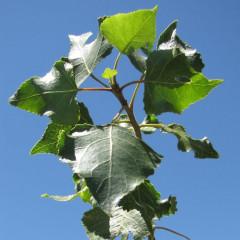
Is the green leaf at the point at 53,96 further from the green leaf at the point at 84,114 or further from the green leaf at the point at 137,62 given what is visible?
the green leaf at the point at 137,62

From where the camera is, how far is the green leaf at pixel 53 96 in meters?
1.86

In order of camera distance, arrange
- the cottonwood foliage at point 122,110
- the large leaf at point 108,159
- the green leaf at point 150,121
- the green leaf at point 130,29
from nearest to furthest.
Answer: the large leaf at point 108,159, the cottonwood foliage at point 122,110, the green leaf at point 130,29, the green leaf at point 150,121

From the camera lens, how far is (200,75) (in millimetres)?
1818

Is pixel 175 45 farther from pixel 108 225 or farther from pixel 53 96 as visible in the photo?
pixel 108 225

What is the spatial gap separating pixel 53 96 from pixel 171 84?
23.1 inches

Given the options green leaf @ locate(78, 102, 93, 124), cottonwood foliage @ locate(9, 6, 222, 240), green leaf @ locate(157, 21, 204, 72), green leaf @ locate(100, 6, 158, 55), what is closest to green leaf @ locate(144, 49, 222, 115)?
cottonwood foliage @ locate(9, 6, 222, 240)

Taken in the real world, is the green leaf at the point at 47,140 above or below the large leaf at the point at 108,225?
above

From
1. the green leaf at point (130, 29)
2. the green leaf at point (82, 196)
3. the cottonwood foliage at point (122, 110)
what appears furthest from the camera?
the green leaf at point (82, 196)

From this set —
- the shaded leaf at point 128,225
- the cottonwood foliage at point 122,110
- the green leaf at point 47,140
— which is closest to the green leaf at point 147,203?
the cottonwood foliage at point 122,110

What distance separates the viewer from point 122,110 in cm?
197

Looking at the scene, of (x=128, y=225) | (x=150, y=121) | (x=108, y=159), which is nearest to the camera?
(x=108, y=159)

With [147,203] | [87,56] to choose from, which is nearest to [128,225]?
[147,203]

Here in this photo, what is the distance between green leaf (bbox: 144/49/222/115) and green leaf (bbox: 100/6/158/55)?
0.37ft

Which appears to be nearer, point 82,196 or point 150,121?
point 82,196
